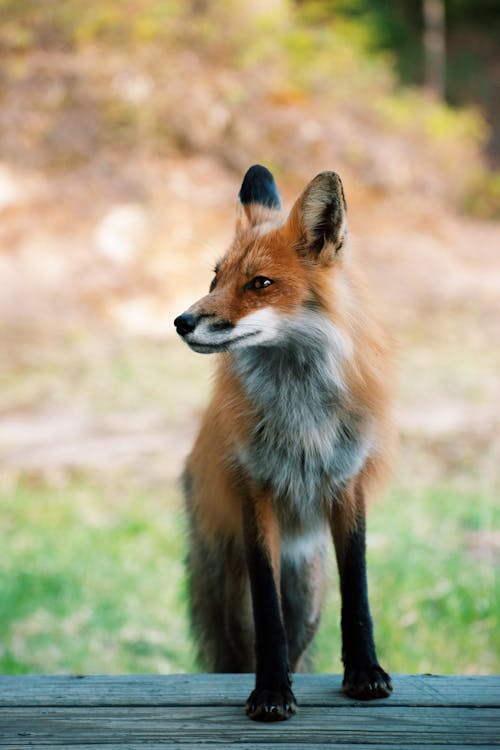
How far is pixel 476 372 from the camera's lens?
9.14 metres

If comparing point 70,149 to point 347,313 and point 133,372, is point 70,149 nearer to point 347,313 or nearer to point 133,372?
point 133,372

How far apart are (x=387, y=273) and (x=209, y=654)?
389 inches

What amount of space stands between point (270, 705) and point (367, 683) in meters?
0.23

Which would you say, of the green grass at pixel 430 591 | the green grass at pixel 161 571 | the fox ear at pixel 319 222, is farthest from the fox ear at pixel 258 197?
the green grass at pixel 430 591

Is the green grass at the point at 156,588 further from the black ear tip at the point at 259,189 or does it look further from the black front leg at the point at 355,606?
the black ear tip at the point at 259,189

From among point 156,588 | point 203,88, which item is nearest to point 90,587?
point 156,588

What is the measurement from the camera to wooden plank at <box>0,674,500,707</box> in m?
1.84

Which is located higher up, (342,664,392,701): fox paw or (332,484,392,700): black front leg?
(332,484,392,700): black front leg

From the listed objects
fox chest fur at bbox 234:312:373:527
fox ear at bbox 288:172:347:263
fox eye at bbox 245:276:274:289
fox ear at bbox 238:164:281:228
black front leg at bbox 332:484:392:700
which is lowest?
black front leg at bbox 332:484:392:700

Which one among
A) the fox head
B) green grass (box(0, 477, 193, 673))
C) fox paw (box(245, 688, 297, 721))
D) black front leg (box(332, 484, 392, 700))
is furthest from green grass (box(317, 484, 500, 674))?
the fox head

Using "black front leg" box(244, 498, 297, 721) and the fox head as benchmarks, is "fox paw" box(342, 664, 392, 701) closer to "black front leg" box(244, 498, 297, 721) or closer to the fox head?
"black front leg" box(244, 498, 297, 721)

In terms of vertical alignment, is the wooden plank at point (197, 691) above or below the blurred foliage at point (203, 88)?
below

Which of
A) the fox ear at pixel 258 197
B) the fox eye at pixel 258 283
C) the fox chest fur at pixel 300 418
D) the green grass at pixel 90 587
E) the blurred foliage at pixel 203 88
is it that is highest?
the blurred foliage at pixel 203 88

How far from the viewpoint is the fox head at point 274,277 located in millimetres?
1812
